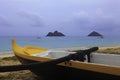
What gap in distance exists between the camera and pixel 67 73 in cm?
639

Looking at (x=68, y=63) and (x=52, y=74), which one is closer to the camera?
(x=68, y=63)

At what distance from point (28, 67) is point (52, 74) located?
108 cm

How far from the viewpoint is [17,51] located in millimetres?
9039

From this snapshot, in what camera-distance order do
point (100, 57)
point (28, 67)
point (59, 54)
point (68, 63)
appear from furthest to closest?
point (59, 54)
point (100, 57)
point (68, 63)
point (28, 67)

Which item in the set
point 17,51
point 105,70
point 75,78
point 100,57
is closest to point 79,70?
point 75,78

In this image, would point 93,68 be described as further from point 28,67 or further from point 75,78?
point 28,67

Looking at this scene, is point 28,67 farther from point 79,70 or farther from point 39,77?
point 39,77

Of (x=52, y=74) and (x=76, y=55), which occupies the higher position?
(x=76, y=55)

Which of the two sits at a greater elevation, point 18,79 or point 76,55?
point 76,55

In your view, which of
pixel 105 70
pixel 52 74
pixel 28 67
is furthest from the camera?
pixel 52 74

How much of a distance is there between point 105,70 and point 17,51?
4.32 m

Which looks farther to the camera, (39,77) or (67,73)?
(39,77)

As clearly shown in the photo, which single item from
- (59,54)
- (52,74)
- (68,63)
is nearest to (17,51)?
(59,54)

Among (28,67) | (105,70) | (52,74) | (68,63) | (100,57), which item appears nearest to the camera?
(105,70)
